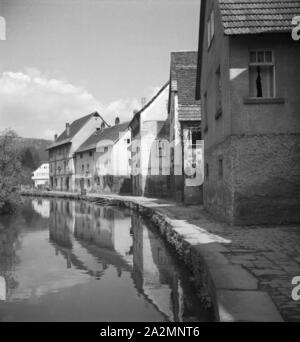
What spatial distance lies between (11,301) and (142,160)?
90.9 ft

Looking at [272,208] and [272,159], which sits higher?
[272,159]

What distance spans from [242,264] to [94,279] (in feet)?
12.1

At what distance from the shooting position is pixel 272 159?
468 inches

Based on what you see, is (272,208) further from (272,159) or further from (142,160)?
(142,160)

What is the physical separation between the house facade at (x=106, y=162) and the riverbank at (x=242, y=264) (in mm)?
33043

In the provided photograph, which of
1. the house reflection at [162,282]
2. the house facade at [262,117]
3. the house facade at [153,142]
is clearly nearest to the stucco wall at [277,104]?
the house facade at [262,117]

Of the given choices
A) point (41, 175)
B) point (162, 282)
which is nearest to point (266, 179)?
point (162, 282)

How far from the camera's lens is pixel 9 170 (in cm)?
2397

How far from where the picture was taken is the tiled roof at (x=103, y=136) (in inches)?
1909

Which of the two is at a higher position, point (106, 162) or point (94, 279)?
point (106, 162)

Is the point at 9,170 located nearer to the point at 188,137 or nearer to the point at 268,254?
the point at 188,137

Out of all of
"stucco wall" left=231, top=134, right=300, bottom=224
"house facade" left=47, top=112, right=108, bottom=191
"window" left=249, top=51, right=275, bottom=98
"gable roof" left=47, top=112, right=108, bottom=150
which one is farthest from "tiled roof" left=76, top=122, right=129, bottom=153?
"stucco wall" left=231, top=134, right=300, bottom=224

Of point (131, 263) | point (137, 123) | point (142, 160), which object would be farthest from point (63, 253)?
point (137, 123)
